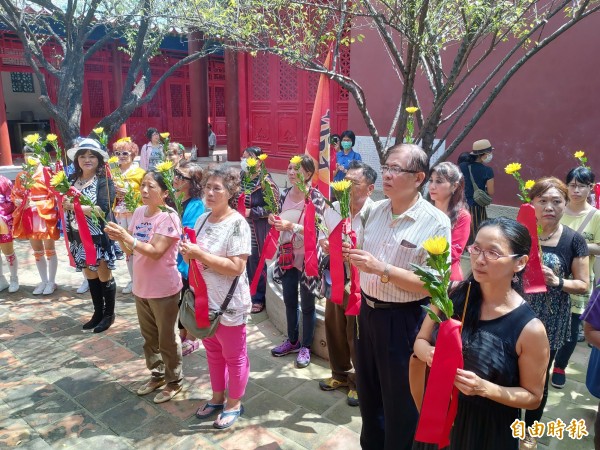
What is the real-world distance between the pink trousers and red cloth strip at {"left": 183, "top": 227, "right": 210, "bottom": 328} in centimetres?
15

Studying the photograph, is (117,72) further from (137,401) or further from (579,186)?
(579,186)

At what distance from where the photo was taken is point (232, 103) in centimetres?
1216

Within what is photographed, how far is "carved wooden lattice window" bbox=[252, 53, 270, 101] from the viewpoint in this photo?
435 inches

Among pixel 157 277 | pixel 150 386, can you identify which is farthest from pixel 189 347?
pixel 157 277

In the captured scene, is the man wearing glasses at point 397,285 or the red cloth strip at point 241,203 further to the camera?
the red cloth strip at point 241,203

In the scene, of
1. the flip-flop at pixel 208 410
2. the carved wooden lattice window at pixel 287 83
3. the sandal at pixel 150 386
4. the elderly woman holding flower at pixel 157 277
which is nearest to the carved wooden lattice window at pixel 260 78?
the carved wooden lattice window at pixel 287 83

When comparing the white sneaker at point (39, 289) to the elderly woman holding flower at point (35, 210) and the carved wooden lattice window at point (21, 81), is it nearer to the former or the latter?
the elderly woman holding flower at point (35, 210)

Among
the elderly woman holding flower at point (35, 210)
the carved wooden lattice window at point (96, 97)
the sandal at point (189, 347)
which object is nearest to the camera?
the sandal at point (189, 347)

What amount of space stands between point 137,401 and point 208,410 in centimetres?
60

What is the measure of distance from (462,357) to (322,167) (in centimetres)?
275

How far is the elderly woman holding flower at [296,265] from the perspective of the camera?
3602mm

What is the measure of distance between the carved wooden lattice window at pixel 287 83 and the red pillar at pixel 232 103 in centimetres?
157

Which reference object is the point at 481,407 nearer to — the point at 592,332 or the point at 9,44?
the point at 592,332

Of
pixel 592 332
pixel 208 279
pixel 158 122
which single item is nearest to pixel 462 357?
pixel 592 332
